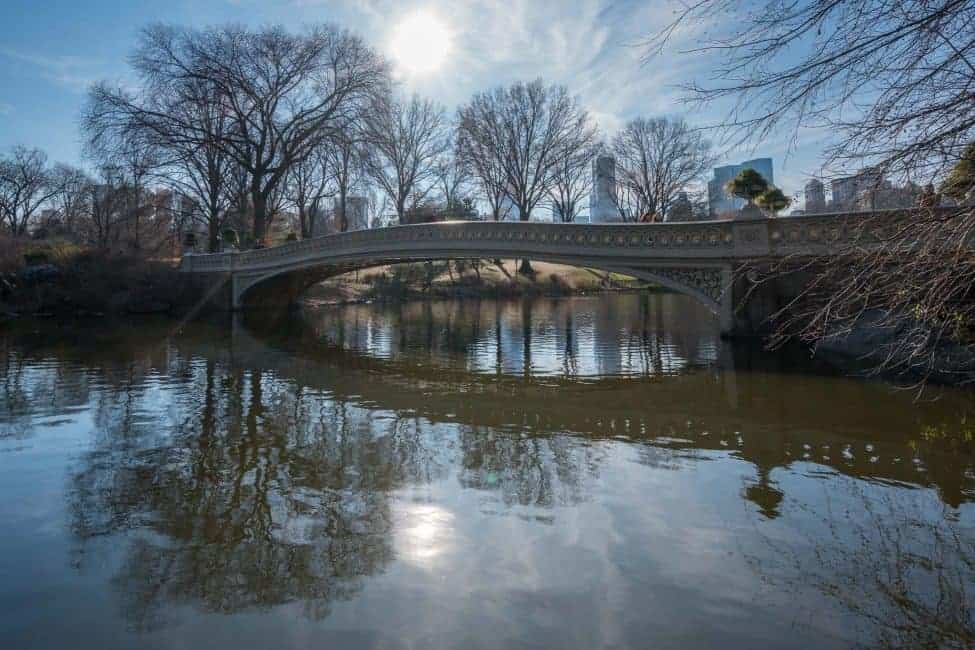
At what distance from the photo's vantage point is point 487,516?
4.19 metres

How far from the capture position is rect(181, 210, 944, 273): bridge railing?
12.1 meters

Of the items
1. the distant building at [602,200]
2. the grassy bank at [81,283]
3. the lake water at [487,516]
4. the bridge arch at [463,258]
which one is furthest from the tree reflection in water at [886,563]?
the distant building at [602,200]

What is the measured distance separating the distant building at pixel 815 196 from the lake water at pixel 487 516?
6.48ft

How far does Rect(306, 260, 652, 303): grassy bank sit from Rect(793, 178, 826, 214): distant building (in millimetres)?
33403

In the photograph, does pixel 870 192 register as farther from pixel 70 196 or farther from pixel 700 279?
pixel 70 196

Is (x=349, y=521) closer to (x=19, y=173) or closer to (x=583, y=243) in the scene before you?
(x=583, y=243)

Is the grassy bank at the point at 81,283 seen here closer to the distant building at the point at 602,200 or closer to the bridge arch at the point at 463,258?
the bridge arch at the point at 463,258

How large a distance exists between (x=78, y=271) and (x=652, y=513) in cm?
2827

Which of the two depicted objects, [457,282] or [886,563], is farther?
[457,282]

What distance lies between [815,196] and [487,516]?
279cm

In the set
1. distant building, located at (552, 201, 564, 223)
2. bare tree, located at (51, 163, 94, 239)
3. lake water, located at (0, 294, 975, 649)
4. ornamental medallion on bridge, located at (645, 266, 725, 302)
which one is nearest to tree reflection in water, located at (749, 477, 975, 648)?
lake water, located at (0, 294, 975, 649)

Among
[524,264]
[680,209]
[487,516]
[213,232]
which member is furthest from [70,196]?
[487,516]

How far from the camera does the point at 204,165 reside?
30.0 m

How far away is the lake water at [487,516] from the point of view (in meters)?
2.91
